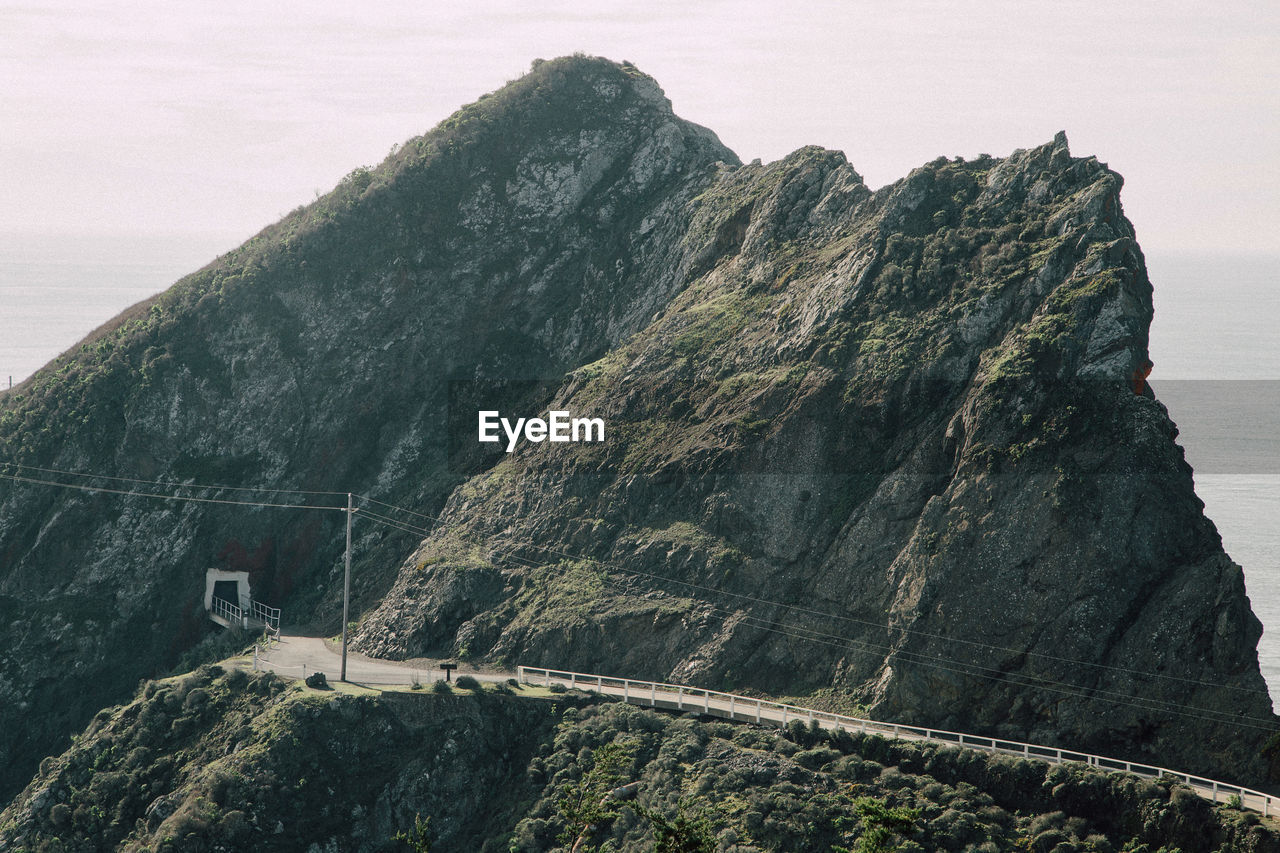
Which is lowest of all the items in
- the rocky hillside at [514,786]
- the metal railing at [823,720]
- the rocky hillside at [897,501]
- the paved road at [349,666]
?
the rocky hillside at [514,786]

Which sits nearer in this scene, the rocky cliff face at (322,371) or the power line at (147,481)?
the rocky cliff face at (322,371)

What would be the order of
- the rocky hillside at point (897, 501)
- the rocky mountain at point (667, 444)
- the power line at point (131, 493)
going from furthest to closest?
1. the power line at point (131, 493)
2. the rocky mountain at point (667, 444)
3. the rocky hillside at point (897, 501)

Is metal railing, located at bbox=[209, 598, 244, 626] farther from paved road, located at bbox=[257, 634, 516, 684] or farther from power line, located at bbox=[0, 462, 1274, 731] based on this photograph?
power line, located at bbox=[0, 462, 1274, 731]

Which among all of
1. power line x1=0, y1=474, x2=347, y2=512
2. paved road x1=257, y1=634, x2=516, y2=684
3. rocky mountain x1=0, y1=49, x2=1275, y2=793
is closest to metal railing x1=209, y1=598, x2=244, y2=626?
rocky mountain x1=0, y1=49, x2=1275, y2=793

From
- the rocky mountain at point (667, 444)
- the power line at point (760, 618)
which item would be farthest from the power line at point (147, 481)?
the rocky mountain at point (667, 444)

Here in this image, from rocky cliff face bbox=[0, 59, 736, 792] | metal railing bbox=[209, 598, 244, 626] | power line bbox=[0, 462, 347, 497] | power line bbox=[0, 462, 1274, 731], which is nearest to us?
power line bbox=[0, 462, 1274, 731]

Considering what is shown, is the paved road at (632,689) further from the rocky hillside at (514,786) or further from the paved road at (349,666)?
the rocky hillside at (514,786)

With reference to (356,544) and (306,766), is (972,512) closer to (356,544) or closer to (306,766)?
(306,766)
